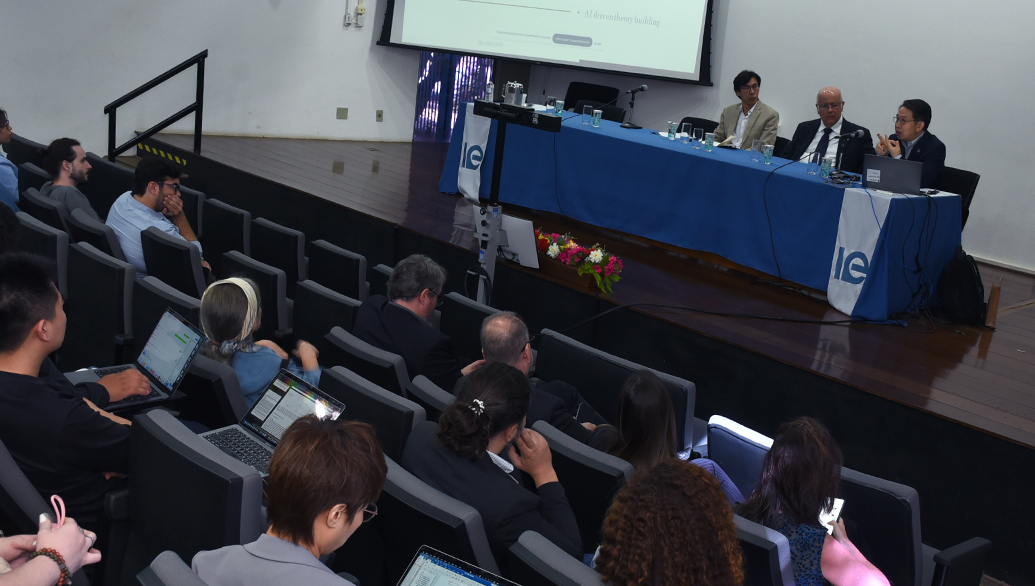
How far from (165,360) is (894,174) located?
415cm

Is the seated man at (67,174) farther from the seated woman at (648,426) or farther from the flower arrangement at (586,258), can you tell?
the seated woman at (648,426)

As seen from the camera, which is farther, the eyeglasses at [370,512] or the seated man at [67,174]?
the seated man at [67,174]

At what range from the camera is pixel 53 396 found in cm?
206

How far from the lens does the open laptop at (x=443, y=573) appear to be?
1487 millimetres

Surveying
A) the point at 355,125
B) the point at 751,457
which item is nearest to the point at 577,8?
the point at 355,125

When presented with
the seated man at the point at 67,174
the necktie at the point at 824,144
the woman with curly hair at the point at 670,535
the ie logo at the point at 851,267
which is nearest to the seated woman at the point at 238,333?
the woman with curly hair at the point at 670,535

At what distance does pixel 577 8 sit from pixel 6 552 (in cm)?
832

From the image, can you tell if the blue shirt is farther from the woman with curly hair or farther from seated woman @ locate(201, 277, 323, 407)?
the woman with curly hair

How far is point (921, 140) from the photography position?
228 inches

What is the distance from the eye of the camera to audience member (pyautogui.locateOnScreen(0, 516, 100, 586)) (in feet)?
4.75

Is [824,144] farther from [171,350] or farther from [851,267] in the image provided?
[171,350]

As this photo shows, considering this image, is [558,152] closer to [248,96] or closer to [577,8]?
[577,8]

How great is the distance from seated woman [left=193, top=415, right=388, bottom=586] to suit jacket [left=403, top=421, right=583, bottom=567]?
0.40 m

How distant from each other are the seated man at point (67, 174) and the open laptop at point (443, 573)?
4082mm
